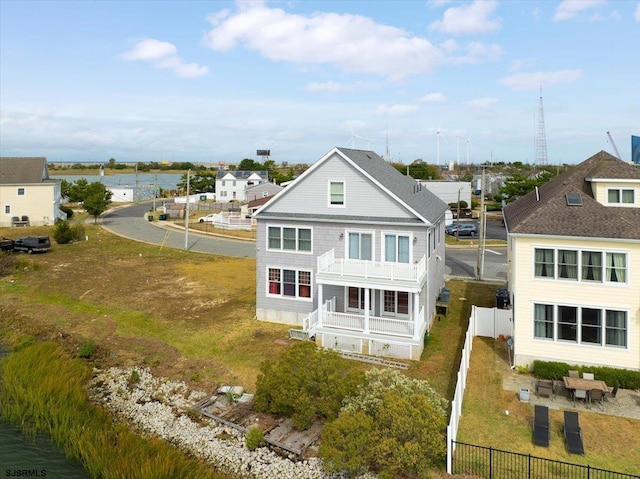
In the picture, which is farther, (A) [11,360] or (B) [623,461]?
(A) [11,360]

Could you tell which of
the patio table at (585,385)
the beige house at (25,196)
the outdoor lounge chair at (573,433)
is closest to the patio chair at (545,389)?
the patio table at (585,385)

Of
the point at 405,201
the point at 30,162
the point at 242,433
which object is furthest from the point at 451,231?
the point at 30,162

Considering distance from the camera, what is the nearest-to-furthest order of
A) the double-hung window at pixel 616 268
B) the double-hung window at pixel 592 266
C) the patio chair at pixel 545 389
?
the patio chair at pixel 545 389 < the double-hung window at pixel 616 268 < the double-hung window at pixel 592 266

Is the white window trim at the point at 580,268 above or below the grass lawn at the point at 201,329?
above

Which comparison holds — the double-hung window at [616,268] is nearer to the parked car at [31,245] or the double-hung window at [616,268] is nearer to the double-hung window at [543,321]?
the double-hung window at [543,321]

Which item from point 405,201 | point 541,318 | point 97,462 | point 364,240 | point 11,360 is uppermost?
point 405,201

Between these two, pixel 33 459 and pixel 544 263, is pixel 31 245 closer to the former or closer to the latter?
pixel 33 459

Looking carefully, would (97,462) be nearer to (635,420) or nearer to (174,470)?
(174,470)

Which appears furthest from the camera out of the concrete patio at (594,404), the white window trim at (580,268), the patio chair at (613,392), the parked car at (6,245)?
the parked car at (6,245)
